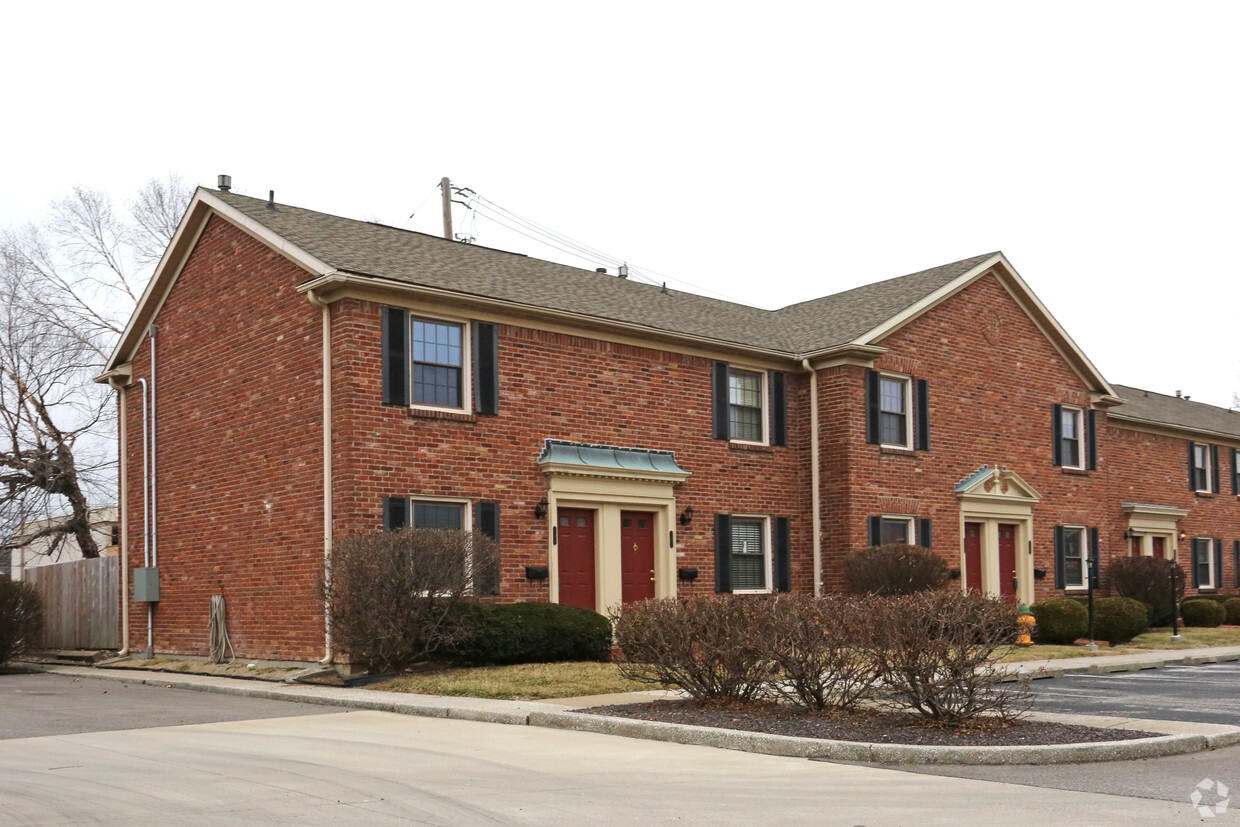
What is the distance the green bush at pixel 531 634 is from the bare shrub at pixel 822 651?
5935 millimetres

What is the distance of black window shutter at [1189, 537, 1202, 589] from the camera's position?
35.3 m

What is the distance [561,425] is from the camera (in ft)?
68.6

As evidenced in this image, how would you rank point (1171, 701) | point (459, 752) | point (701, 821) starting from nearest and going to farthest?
point (701, 821) → point (459, 752) → point (1171, 701)

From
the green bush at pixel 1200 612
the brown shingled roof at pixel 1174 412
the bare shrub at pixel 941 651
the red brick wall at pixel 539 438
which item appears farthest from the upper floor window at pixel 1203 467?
the bare shrub at pixel 941 651

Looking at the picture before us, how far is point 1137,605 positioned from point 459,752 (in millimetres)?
18204

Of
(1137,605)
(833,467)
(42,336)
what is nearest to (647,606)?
(833,467)

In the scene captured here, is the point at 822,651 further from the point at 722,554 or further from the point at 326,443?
the point at 722,554

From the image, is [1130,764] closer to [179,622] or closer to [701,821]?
[701,821]

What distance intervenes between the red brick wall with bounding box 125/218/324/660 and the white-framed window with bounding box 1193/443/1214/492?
91.0ft

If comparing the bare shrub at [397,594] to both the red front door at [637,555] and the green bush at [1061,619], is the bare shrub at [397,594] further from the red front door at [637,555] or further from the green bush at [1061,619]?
the green bush at [1061,619]

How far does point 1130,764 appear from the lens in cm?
984

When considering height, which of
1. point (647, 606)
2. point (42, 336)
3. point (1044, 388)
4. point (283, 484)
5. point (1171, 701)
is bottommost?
point (1171, 701)

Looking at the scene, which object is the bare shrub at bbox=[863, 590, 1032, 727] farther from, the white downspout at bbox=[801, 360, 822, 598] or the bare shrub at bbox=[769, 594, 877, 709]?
the white downspout at bbox=[801, 360, 822, 598]

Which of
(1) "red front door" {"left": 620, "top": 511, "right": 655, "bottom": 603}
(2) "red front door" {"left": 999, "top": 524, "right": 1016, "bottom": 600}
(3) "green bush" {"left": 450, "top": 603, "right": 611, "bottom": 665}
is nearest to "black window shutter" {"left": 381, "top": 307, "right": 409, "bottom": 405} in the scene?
(3) "green bush" {"left": 450, "top": 603, "right": 611, "bottom": 665}
